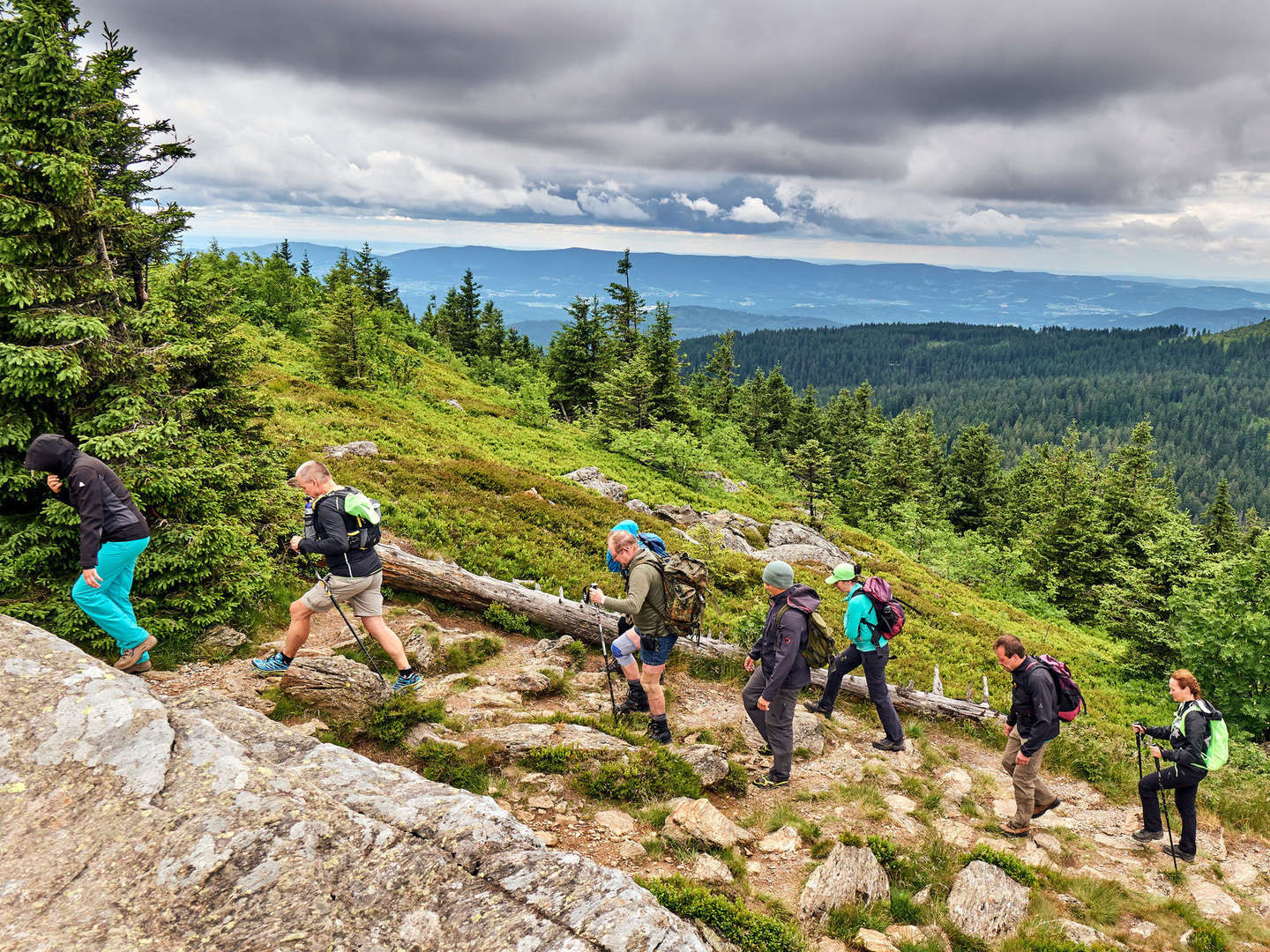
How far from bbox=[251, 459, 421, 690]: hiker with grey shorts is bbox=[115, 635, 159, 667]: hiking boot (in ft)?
3.77

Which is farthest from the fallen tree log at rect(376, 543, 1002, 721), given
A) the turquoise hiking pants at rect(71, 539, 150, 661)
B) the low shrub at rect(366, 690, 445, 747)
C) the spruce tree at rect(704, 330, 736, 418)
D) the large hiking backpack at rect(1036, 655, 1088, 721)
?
the spruce tree at rect(704, 330, 736, 418)

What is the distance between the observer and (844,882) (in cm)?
614

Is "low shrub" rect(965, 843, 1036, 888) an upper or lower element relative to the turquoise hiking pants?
lower

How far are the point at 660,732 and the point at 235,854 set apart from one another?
542cm

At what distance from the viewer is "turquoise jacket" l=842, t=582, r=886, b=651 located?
905 centimetres

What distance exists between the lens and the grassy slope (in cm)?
1384

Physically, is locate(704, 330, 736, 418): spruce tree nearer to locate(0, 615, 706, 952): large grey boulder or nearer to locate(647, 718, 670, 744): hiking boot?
locate(647, 718, 670, 744): hiking boot

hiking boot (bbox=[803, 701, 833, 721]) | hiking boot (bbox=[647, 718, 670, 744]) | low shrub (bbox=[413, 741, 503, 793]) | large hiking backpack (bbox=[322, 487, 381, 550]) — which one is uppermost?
large hiking backpack (bbox=[322, 487, 381, 550])

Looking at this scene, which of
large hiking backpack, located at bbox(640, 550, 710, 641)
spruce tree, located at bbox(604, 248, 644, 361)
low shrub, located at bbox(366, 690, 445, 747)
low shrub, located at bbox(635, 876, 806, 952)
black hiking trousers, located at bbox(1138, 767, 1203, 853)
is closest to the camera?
low shrub, located at bbox(635, 876, 806, 952)

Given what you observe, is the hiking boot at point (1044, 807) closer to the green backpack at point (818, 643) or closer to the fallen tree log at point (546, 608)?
the fallen tree log at point (546, 608)

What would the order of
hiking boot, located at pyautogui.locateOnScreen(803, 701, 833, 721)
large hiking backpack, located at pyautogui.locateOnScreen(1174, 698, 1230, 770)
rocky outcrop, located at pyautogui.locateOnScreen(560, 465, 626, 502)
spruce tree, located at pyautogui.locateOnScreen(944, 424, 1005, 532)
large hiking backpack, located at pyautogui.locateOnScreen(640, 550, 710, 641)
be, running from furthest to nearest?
spruce tree, located at pyautogui.locateOnScreen(944, 424, 1005, 532), rocky outcrop, located at pyautogui.locateOnScreen(560, 465, 626, 502), hiking boot, located at pyautogui.locateOnScreen(803, 701, 833, 721), large hiking backpack, located at pyautogui.locateOnScreen(640, 550, 710, 641), large hiking backpack, located at pyautogui.locateOnScreen(1174, 698, 1230, 770)

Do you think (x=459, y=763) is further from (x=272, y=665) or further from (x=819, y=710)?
(x=819, y=710)

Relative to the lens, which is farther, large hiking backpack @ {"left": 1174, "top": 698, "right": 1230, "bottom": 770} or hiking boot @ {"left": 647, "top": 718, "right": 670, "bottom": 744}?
hiking boot @ {"left": 647, "top": 718, "right": 670, "bottom": 744}

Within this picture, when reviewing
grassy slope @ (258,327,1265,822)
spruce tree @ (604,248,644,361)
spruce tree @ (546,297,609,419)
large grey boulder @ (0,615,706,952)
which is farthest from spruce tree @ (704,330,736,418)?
large grey boulder @ (0,615,706,952)
